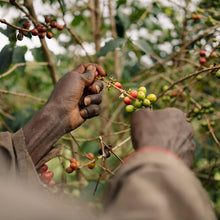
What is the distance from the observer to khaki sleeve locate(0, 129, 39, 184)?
118 centimetres

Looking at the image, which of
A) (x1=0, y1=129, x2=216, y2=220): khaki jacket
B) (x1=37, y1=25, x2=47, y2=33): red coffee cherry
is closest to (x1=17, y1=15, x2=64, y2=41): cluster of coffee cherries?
(x1=37, y1=25, x2=47, y2=33): red coffee cherry

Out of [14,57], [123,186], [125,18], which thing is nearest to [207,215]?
[123,186]

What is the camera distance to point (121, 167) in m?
0.99

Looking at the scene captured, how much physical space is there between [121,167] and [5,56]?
1733 millimetres

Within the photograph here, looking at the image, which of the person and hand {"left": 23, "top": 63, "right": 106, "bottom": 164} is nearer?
the person

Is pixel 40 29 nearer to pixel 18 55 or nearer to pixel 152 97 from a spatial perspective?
pixel 18 55

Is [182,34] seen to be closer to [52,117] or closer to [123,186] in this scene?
[52,117]

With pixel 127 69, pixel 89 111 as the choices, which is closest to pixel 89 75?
pixel 89 111

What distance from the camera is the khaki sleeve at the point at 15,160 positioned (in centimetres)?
118

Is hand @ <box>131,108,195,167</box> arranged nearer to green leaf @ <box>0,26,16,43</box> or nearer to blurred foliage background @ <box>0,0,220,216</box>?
blurred foliage background @ <box>0,0,220,216</box>

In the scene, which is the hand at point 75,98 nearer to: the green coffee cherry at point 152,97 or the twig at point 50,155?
the twig at point 50,155

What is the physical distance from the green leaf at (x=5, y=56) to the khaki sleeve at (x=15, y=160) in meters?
1.08

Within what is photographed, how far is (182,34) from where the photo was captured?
301 cm

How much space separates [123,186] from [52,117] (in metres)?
0.84
